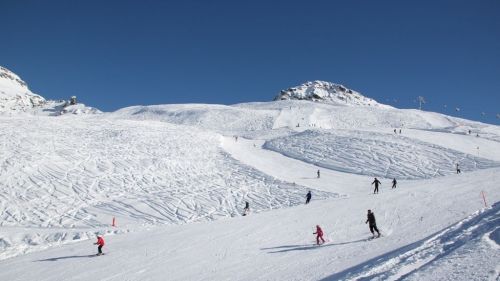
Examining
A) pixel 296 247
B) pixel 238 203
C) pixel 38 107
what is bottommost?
pixel 238 203

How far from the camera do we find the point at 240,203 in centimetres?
3294

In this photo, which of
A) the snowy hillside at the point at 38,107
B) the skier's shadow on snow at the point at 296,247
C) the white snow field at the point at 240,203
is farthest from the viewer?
the snowy hillside at the point at 38,107

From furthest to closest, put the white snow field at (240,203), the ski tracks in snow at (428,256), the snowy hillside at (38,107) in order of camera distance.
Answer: the snowy hillside at (38,107)
the white snow field at (240,203)
the ski tracks in snow at (428,256)

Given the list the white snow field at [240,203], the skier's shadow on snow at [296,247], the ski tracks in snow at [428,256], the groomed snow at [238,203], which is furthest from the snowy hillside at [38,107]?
the ski tracks in snow at [428,256]

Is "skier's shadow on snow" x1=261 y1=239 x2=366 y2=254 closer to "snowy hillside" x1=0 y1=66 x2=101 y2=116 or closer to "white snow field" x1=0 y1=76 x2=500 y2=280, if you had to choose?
"white snow field" x1=0 y1=76 x2=500 y2=280

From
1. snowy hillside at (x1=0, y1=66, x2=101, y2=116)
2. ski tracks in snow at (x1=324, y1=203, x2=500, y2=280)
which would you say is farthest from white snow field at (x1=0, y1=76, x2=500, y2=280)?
snowy hillside at (x1=0, y1=66, x2=101, y2=116)

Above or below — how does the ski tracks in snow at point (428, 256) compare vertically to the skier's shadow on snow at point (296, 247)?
above

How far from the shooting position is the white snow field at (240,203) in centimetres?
1320

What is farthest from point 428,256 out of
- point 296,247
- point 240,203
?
point 240,203

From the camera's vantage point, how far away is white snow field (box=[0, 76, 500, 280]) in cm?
1320

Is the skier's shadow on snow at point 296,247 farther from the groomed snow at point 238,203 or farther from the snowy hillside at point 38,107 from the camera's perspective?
the snowy hillside at point 38,107

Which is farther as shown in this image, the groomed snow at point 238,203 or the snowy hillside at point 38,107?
the snowy hillside at point 38,107

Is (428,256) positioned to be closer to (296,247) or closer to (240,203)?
(296,247)

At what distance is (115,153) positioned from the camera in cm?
4731
